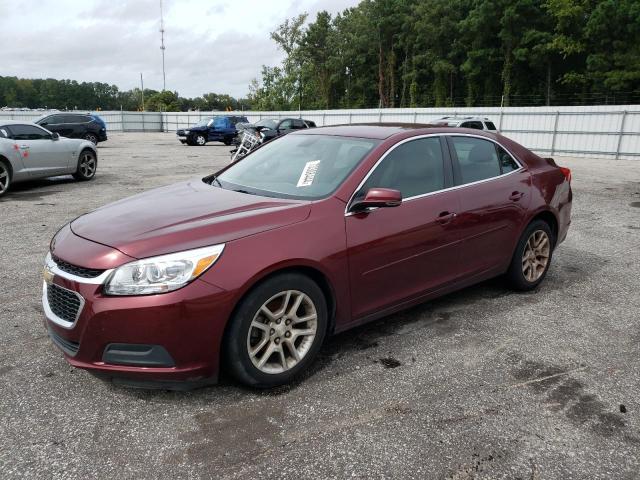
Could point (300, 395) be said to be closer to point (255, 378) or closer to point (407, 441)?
point (255, 378)

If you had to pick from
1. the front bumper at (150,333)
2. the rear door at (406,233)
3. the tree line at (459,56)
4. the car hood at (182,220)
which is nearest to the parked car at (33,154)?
the car hood at (182,220)

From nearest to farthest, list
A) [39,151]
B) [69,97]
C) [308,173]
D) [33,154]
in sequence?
1. [308,173]
2. [33,154]
3. [39,151]
4. [69,97]

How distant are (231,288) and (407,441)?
1190mm

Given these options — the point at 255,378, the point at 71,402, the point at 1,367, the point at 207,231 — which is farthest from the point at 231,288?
the point at 1,367

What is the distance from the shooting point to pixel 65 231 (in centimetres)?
344

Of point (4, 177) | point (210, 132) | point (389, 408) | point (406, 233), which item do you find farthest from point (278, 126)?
point (389, 408)

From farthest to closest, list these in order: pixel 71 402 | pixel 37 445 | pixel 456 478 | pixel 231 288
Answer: pixel 71 402 → pixel 231 288 → pixel 37 445 → pixel 456 478

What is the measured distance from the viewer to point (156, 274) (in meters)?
2.79

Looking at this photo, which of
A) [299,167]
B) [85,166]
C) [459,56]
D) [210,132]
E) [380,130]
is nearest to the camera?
[299,167]

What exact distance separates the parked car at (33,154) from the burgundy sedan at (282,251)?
799cm

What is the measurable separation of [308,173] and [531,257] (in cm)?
239

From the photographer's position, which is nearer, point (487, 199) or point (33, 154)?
point (487, 199)

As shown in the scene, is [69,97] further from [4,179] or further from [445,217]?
[445,217]

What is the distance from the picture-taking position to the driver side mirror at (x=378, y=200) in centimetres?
338
